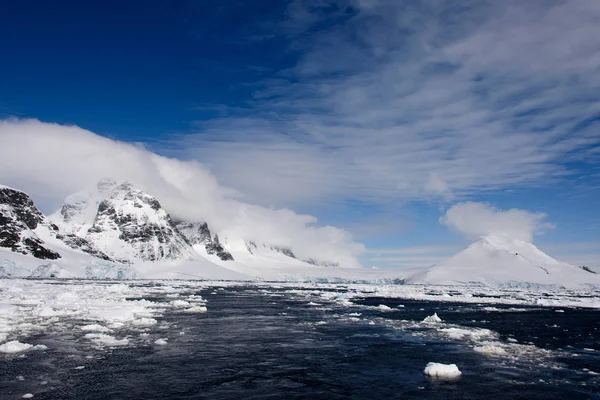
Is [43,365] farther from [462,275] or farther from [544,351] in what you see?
[462,275]

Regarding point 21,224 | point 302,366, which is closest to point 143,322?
point 302,366

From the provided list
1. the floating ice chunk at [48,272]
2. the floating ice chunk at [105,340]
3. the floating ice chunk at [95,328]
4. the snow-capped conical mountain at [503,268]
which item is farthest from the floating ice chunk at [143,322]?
the snow-capped conical mountain at [503,268]

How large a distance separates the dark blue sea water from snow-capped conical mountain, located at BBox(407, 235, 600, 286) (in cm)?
12618

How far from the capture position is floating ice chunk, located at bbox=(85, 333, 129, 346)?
827 inches

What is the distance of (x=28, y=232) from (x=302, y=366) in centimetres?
16110

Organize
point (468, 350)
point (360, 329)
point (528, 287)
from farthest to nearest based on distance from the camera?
point (528, 287), point (360, 329), point (468, 350)

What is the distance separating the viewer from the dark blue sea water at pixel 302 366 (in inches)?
537

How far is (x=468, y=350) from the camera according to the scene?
21.2 metres

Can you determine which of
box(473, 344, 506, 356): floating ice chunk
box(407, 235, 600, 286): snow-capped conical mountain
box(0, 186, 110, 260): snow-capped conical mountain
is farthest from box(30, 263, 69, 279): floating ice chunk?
box(473, 344, 506, 356): floating ice chunk

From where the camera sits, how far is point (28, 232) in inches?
5856

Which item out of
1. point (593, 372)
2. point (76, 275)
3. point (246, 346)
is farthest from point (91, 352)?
point (76, 275)

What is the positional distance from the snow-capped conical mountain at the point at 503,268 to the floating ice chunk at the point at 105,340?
138m

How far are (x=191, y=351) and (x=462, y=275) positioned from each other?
474 feet

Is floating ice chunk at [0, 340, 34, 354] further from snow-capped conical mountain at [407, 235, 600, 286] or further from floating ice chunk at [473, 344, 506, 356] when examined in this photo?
snow-capped conical mountain at [407, 235, 600, 286]
